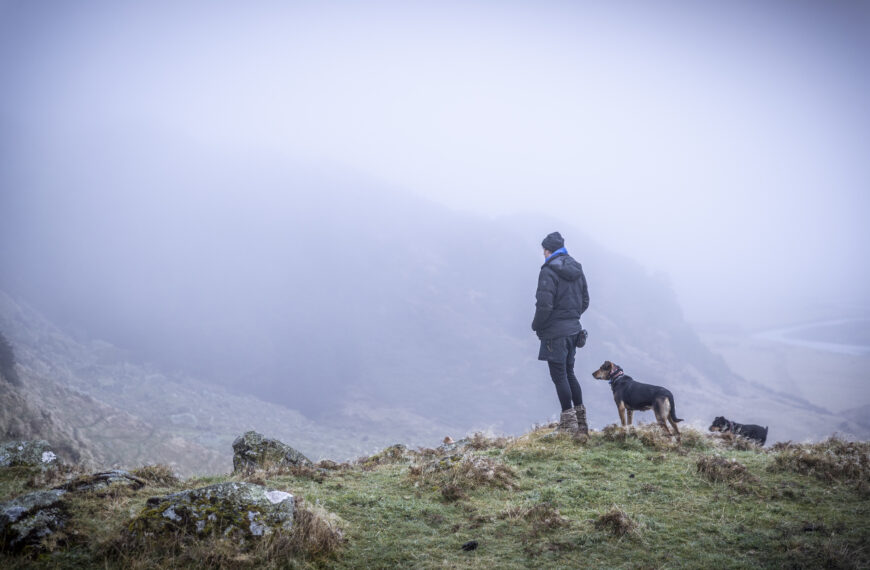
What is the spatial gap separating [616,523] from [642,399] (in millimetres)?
5743

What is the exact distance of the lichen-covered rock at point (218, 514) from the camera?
431 centimetres

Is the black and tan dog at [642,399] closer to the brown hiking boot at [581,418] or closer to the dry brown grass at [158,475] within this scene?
the brown hiking boot at [581,418]

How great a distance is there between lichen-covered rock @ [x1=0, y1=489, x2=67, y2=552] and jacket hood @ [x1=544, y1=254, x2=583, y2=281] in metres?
8.52

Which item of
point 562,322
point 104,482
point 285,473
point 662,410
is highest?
point 562,322

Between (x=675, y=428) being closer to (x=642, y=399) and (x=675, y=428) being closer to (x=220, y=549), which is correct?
(x=642, y=399)

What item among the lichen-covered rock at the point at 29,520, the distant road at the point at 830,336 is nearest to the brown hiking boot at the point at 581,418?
the lichen-covered rock at the point at 29,520

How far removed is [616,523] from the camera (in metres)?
4.97

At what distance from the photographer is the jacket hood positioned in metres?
9.32

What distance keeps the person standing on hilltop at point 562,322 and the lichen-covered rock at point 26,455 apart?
9700mm

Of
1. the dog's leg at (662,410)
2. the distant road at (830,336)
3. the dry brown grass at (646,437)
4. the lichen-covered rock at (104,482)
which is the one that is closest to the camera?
the lichen-covered rock at (104,482)

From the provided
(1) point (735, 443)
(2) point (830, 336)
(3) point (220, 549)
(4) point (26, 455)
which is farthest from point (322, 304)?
(2) point (830, 336)

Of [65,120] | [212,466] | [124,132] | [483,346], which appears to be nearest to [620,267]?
[483,346]

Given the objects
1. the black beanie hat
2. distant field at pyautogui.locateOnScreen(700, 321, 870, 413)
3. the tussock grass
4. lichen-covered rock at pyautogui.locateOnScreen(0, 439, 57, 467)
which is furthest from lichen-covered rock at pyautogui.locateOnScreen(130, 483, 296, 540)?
distant field at pyautogui.locateOnScreen(700, 321, 870, 413)

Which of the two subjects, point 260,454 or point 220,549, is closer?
point 220,549
